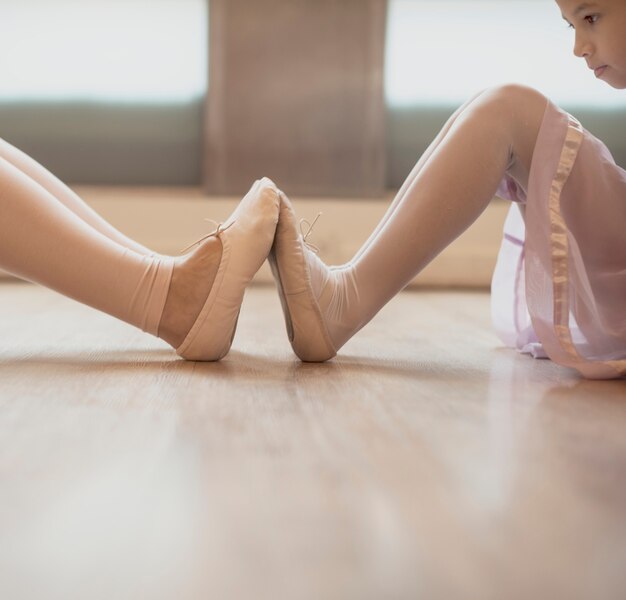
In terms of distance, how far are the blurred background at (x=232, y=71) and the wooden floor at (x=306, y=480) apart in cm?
164

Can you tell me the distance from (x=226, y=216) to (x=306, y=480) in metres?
2.11

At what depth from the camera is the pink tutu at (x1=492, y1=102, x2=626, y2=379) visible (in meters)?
1.16

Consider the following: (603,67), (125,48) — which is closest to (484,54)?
(125,48)

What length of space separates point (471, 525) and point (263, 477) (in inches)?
6.6

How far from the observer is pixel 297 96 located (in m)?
2.77

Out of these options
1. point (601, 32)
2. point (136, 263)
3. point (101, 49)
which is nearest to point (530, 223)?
point (601, 32)

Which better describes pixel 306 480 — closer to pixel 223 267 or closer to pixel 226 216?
pixel 223 267

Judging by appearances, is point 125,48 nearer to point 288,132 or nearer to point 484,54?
point 288,132

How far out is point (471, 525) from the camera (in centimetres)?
62

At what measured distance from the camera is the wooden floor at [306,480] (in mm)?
538

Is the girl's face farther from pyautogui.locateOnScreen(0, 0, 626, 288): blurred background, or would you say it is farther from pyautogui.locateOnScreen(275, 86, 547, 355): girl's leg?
pyautogui.locateOnScreen(0, 0, 626, 288): blurred background

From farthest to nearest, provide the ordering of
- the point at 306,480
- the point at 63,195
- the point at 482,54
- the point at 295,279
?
1. the point at 482,54
2. the point at 63,195
3. the point at 295,279
4. the point at 306,480

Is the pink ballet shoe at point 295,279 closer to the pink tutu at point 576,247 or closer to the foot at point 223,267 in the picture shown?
the foot at point 223,267

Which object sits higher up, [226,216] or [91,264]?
[91,264]
